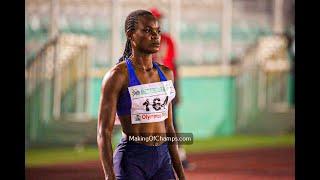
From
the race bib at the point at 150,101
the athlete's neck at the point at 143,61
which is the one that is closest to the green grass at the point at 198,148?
the race bib at the point at 150,101

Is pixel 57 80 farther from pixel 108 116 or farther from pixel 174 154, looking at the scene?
pixel 174 154

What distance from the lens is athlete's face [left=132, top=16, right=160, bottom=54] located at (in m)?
3.19

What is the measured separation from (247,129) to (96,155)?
1164mm

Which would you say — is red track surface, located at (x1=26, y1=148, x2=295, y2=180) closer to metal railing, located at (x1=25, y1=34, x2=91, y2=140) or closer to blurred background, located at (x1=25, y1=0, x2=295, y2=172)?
blurred background, located at (x1=25, y1=0, x2=295, y2=172)

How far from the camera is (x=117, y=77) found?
3.08m

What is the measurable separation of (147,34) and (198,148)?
1.24m

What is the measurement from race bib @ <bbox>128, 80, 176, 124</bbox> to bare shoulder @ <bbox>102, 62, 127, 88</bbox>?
0.08 m

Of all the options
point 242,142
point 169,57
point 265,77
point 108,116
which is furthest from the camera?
point 265,77

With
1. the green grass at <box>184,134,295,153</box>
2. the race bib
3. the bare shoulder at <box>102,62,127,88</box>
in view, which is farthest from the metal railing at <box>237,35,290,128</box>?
the bare shoulder at <box>102,62,127,88</box>

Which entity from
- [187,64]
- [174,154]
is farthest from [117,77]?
[187,64]

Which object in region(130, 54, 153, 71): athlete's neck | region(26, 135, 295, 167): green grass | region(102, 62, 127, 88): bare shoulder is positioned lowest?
region(26, 135, 295, 167): green grass

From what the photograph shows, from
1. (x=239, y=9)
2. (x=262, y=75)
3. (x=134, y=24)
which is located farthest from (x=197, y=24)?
(x=134, y=24)

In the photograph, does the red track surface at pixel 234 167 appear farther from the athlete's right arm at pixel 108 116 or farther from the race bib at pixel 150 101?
the athlete's right arm at pixel 108 116

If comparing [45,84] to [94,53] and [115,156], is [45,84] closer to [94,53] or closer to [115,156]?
[94,53]
